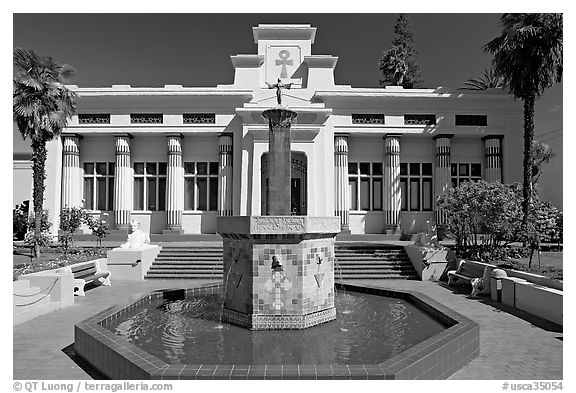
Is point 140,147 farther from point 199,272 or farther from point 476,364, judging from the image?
point 476,364

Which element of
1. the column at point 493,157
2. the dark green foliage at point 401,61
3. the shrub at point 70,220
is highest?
the dark green foliage at point 401,61

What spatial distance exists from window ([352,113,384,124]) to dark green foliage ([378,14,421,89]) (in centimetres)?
1521

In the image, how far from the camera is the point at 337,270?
18.1 metres

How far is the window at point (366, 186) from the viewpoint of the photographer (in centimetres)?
2822

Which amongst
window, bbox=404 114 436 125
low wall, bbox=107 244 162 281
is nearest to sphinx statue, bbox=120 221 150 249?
low wall, bbox=107 244 162 281

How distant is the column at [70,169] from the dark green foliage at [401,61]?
28.7 metres

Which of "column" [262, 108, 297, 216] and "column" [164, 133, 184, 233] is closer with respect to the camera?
"column" [262, 108, 297, 216]

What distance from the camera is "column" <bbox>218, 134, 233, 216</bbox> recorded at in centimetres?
2688

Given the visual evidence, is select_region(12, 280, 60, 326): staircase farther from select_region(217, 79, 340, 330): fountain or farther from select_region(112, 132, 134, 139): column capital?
select_region(112, 132, 134, 139): column capital

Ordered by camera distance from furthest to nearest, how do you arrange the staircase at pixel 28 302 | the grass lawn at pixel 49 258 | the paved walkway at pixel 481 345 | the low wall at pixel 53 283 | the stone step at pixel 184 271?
the stone step at pixel 184 271 → the grass lawn at pixel 49 258 → the low wall at pixel 53 283 → the staircase at pixel 28 302 → the paved walkway at pixel 481 345

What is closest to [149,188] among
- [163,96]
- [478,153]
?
[163,96]

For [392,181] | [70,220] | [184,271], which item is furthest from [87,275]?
[392,181]

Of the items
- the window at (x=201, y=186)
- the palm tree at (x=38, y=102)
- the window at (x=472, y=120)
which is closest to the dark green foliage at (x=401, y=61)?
the window at (x=472, y=120)

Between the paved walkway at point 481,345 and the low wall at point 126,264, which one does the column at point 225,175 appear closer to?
the low wall at point 126,264
